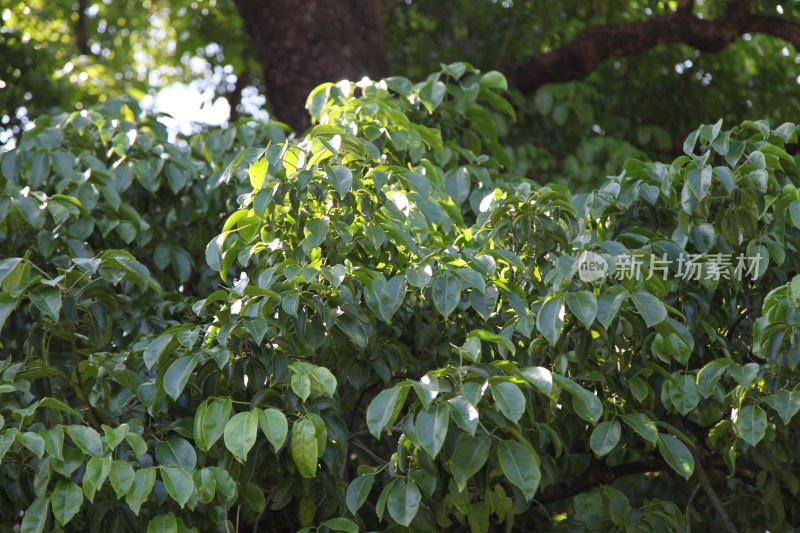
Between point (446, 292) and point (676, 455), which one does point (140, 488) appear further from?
point (676, 455)

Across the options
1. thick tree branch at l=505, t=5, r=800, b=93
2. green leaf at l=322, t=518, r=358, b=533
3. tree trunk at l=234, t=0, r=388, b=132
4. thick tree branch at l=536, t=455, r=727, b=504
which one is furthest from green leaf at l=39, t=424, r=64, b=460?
thick tree branch at l=505, t=5, r=800, b=93

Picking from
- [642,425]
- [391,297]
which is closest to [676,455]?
[642,425]

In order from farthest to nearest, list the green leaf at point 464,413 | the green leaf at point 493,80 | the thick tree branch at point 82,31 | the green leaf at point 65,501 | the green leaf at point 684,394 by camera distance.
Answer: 1. the thick tree branch at point 82,31
2. the green leaf at point 493,80
3. the green leaf at point 684,394
4. the green leaf at point 65,501
5. the green leaf at point 464,413

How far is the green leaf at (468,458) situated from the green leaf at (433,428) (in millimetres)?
75

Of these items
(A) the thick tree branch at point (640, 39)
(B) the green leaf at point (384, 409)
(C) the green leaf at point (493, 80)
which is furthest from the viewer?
(A) the thick tree branch at point (640, 39)

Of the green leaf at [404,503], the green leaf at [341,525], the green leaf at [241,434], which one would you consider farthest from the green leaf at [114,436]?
the green leaf at [404,503]

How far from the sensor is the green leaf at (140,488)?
237 cm

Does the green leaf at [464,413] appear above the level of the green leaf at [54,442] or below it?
above

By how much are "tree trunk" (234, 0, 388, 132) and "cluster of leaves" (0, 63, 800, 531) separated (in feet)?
5.51

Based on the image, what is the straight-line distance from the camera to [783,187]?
296cm

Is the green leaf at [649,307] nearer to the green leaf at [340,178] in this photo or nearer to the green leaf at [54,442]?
the green leaf at [340,178]

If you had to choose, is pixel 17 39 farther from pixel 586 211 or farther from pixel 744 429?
pixel 744 429

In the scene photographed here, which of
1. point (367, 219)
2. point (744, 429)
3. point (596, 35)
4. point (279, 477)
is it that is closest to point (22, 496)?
point (279, 477)

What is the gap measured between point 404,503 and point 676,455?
2.19 feet
